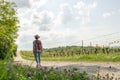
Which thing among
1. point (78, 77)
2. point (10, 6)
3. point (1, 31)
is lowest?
point (78, 77)

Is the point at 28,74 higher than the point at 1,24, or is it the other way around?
the point at 1,24

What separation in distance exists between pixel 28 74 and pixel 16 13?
52693 mm

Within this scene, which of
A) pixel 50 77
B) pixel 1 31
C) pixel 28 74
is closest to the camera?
pixel 28 74

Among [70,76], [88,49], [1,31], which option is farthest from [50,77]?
[88,49]

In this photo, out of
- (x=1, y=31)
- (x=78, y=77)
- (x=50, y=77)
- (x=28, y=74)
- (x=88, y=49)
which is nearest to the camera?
(x=28, y=74)

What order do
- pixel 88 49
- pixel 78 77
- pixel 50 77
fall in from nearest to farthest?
pixel 50 77 < pixel 78 77 < pixel 88 49

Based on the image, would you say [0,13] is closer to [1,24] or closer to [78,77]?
[1,24]

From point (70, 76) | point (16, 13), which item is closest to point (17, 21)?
point (16, 13)

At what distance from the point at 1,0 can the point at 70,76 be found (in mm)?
52118

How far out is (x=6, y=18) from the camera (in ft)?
189

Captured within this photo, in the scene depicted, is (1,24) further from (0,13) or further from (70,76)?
(70,76)

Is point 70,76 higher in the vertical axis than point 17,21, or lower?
lower

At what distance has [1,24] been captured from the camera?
5741 cm

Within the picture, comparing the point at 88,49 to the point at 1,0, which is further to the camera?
the point at 88,49
